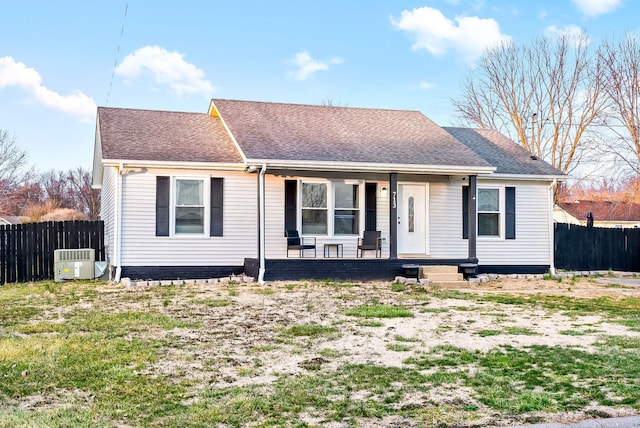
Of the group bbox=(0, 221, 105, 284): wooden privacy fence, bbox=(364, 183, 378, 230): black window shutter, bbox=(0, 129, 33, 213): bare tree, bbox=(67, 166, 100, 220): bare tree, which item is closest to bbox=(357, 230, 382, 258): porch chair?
bbox=(364, 183, 378, 230): black window shutter

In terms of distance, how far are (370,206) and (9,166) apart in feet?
97.0

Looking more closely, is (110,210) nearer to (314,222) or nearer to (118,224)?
(118,224)

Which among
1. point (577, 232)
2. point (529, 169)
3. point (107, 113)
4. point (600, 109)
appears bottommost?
point (577, 232)

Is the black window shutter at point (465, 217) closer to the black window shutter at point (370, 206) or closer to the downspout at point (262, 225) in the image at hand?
the black window shutter at point (370, 206)

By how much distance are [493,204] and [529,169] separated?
1514mm

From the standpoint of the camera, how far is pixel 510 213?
17641 mm

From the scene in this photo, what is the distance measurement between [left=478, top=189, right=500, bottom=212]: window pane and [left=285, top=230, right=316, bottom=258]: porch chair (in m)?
5.05

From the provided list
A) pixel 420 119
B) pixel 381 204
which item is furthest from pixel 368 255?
pixel 420 119

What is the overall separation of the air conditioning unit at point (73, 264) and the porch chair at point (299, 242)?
503 cm

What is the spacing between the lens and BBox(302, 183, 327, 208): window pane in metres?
16.1

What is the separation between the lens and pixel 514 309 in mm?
10578

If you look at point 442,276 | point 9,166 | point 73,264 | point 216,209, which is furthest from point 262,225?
point 9,166

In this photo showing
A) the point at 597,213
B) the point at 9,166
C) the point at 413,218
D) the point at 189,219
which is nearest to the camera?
the point at 189,219

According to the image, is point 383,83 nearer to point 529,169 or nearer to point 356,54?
point 356,54
